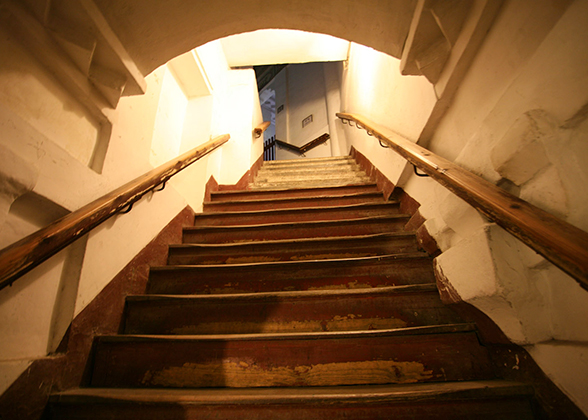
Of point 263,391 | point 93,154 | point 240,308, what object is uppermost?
point 93,154

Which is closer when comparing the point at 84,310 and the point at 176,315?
the point at 84,310

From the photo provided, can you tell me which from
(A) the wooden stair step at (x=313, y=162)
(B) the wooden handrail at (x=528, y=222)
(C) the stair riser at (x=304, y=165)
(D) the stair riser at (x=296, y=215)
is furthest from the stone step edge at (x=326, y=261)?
(A) the wooden stair step at (x=313, y=162)

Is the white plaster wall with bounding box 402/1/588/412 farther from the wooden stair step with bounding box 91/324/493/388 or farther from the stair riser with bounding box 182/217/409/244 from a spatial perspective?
the stair riser with bounding box 182/217/409/244

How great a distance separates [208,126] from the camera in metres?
2.48

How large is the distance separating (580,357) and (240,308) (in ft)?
3.83

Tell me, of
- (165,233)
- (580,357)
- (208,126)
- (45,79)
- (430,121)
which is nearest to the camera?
(580,357)

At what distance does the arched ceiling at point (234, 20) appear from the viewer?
98cm

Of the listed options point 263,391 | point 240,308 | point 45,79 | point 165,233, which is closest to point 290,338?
point 263,391

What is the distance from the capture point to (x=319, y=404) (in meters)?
0.77

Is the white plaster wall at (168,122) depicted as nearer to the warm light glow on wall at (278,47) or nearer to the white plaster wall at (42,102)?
the white plaster wall at (42,102)

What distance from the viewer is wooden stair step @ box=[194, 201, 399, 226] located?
1928 millimetres

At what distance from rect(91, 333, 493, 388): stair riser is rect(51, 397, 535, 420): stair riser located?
0.11 metres

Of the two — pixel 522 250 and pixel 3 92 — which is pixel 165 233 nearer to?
pixel 3 92

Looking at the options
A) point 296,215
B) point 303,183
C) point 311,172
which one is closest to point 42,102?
point 296,215
